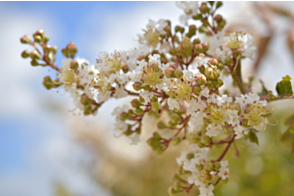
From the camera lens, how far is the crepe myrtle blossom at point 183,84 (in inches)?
20.8

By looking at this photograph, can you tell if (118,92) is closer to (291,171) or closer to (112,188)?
(291,171)

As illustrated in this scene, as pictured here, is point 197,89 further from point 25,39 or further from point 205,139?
point 25,39

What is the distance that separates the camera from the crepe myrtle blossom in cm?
53

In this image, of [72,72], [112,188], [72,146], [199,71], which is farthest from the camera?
[72,146]

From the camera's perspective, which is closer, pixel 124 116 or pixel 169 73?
pixel 169 73

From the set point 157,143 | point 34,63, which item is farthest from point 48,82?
point 157,143

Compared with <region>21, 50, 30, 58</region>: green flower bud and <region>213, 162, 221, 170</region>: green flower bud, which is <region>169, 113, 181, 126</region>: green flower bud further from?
<region>21, 50, 30, 58</region>: green flower bud

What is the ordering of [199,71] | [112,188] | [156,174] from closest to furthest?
[199,71], [156,174], [112,188]

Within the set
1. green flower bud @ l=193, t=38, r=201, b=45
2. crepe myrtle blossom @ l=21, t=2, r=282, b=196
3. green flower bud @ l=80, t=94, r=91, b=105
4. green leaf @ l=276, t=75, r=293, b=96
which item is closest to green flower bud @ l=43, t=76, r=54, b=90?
crepe myrtle blossom @ l=21, t=2, r=282, b=196

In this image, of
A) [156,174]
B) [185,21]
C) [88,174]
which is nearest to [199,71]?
[185,21]

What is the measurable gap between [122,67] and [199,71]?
7.5 inches

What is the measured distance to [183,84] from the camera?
1.69 feet

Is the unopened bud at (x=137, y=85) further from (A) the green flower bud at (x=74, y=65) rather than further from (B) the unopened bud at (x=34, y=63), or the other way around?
(B) the unopened bud at (x=34, y=63)

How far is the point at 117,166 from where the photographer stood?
202cm
